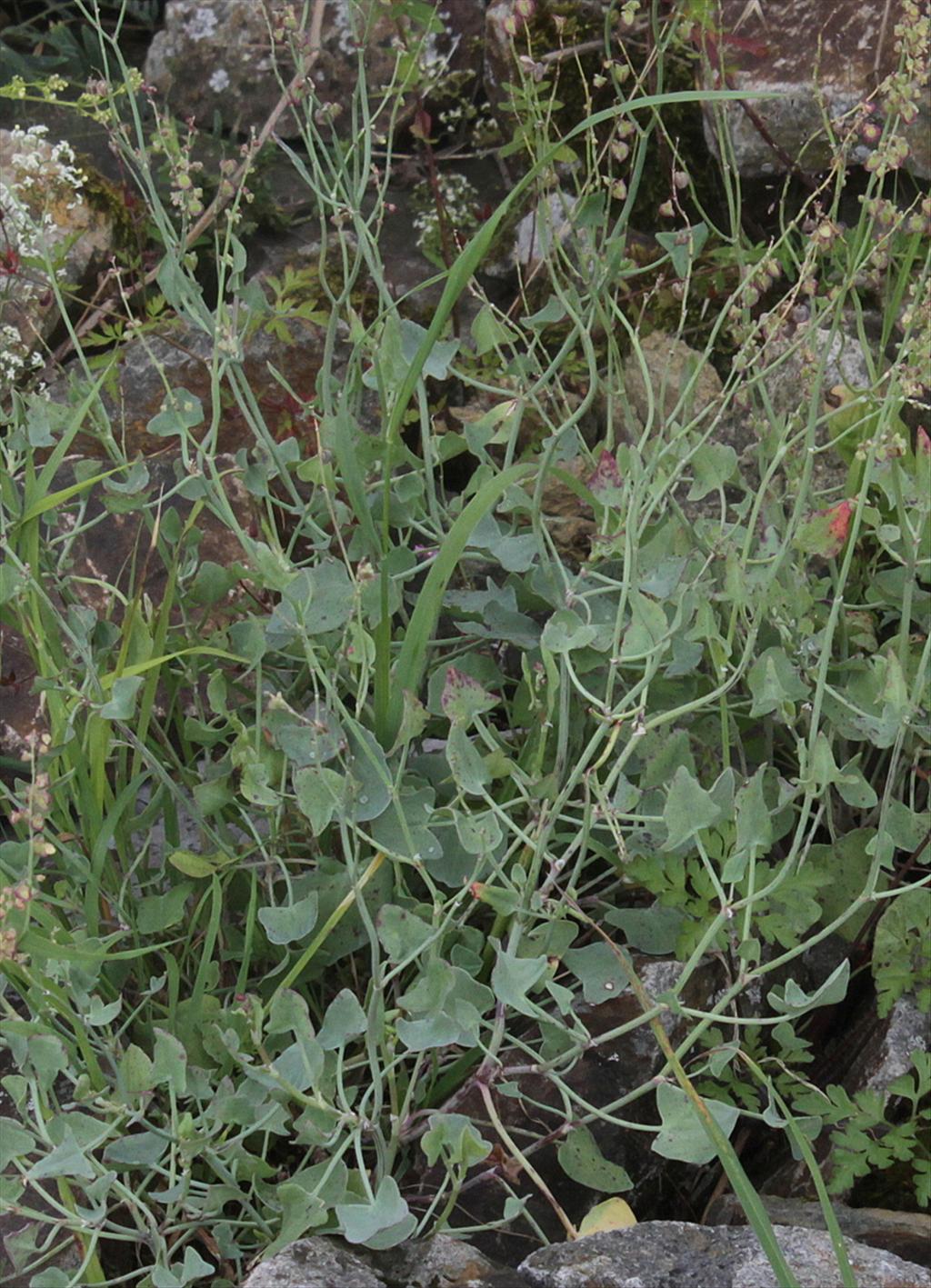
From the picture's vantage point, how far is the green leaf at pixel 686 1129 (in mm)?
1377

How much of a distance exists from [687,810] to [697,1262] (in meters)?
0.47

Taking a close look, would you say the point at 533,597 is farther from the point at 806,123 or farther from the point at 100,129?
the point at 100,129

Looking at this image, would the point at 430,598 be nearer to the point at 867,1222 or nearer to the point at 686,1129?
the point at 686,1129

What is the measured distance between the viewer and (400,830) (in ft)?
5.59

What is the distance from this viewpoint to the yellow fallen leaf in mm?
1601

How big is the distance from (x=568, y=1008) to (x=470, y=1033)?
0.36 feet

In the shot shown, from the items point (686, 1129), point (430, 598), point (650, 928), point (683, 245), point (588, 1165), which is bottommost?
point (588, 1165)

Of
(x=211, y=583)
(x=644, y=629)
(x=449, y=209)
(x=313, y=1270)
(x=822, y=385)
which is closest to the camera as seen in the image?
(x=313, y=1270)

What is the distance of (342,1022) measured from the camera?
4.96 ft

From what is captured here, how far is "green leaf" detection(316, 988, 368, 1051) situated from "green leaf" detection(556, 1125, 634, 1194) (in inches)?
11.6

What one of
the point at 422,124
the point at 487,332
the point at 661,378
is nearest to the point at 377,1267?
the point at 487,332

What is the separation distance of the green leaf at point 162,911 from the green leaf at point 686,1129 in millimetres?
698

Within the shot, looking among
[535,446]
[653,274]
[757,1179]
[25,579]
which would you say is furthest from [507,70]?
[757,1179]

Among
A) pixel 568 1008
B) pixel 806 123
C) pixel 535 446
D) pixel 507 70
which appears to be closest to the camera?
pixel 568 1008
